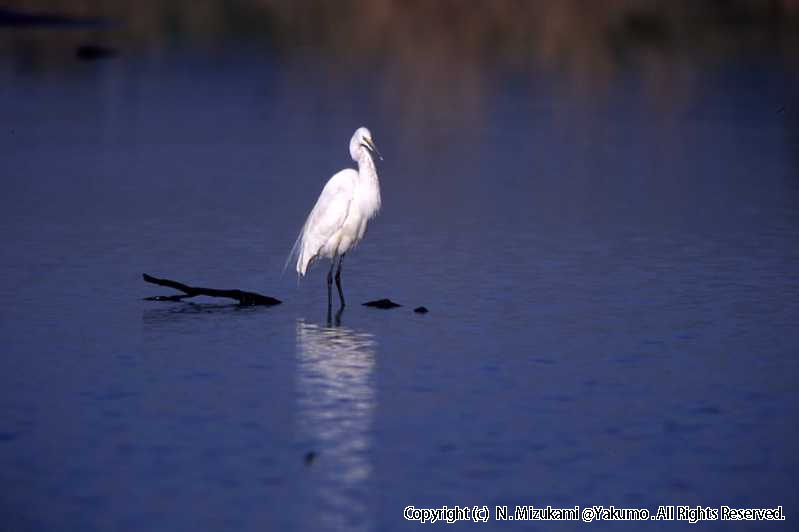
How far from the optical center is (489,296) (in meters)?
11.8

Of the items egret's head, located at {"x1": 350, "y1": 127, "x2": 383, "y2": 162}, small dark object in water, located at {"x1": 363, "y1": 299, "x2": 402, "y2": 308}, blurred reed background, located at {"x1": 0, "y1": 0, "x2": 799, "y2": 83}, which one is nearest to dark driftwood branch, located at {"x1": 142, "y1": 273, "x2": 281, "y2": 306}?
small dark object in water, located at {"x1": 363, "y1": 299, "x2": 402, "y2": 308}

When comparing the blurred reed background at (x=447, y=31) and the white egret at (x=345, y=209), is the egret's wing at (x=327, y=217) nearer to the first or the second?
the white egret at (x=345, y=209)

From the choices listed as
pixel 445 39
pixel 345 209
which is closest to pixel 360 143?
pixel 345 209

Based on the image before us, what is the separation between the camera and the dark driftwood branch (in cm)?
1110

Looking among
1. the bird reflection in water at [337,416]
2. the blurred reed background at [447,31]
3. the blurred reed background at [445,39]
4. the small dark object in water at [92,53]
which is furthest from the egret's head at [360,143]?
the small dark object in water at [92,53]

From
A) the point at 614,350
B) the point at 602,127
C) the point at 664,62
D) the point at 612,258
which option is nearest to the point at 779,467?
the point at 614,350

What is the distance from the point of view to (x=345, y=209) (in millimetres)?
11922

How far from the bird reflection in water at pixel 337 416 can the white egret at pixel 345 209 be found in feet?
3.57

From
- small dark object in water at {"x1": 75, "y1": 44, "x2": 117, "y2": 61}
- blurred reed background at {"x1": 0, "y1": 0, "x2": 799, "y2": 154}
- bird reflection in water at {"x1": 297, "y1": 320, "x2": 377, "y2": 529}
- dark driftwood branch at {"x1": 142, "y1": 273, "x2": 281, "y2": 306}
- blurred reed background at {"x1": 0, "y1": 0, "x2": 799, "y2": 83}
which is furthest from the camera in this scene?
blurred reed background at {"x1": 0, "y1": 0, "x2": 799, "y2": 83}

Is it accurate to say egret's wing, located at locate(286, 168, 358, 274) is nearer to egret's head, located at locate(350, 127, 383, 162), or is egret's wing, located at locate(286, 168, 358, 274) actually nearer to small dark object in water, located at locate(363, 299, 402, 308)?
egret's head, located at locate(350, 127, 383, 162)

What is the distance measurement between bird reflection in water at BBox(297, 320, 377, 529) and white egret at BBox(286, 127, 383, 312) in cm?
109

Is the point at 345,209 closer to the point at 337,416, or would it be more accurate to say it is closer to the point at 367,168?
the point at 367,168

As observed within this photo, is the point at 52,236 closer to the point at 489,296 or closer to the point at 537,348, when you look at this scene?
the point at 489,296

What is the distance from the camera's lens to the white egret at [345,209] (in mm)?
11945
